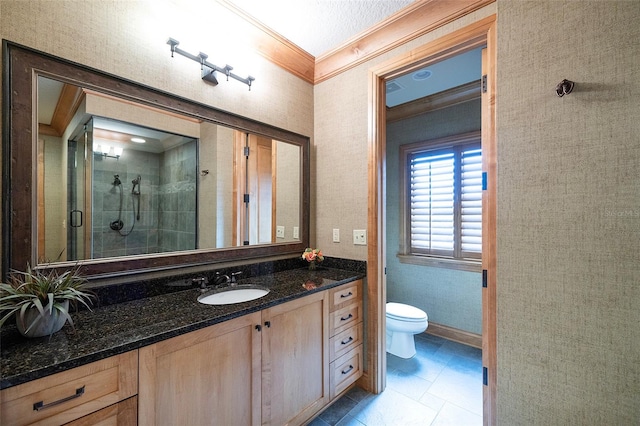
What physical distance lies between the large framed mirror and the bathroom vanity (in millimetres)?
292

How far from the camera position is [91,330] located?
3.24 ft

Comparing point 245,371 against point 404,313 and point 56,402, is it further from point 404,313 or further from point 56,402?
point 404,313

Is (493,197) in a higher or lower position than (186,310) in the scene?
higher

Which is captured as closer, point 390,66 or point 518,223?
point 518,223

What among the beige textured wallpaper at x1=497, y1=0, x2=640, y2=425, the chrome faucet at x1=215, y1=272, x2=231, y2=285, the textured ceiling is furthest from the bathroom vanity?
the textured ceiling

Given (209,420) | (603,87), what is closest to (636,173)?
(603,87)

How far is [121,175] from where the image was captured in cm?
136

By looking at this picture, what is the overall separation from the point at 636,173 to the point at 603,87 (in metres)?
0.38

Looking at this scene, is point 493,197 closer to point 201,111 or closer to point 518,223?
point 518,223

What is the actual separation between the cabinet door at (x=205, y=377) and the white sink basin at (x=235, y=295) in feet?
1.08

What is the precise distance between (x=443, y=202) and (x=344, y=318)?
1.81m

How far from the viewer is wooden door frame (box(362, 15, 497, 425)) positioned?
1.39 meters

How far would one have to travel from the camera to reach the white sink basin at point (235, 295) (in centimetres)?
154

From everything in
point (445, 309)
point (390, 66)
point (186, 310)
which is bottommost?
point (445, 309)
